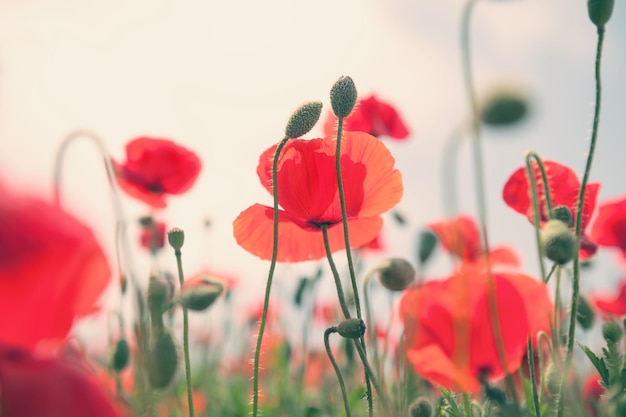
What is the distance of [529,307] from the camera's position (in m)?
1.25

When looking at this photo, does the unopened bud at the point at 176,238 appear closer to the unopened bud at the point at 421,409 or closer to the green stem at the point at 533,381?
the unopened bud at the point at 421,409

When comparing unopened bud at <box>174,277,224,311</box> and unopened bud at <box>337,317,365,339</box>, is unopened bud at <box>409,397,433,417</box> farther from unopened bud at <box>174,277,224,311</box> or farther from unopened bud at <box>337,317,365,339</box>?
unopened bud at <box>174,277,224,311</box>

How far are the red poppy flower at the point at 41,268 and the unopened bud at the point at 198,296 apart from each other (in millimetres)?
380

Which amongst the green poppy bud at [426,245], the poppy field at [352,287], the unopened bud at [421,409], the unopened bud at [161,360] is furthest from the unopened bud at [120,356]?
the green poppy bud at [426,245]

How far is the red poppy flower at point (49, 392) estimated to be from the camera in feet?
2.04

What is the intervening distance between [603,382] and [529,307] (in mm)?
270

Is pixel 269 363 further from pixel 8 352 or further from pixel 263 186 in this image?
pixel 8 352

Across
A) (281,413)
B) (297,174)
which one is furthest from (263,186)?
(281,413)

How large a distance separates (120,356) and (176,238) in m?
0.64

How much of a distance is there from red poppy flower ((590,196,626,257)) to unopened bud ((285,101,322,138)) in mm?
1105

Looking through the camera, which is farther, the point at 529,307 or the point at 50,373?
the point at 529,307

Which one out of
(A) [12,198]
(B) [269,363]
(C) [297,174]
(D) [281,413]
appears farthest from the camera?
(B) [269,363]

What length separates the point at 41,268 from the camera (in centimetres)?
66

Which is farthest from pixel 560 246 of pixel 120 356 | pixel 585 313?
pixel 120 356
